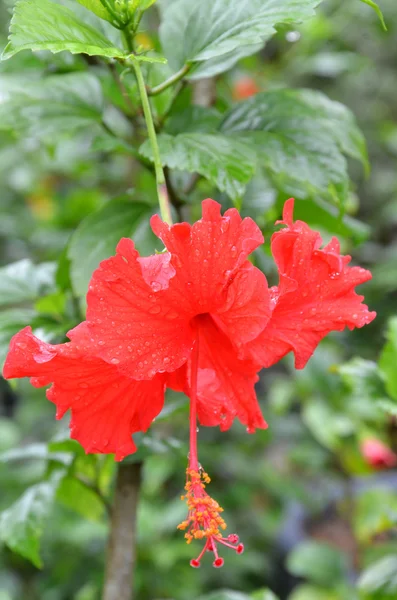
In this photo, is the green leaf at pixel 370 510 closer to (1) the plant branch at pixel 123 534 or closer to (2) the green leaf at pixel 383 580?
(2) the green leaf at pixel 383 580

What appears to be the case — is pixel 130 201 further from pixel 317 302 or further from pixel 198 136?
pixel 317 302

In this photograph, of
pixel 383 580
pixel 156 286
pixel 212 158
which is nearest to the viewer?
pixel 156 286

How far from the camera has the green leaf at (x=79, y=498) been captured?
3.69 feet

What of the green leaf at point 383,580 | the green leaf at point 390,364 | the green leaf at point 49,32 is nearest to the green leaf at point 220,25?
the green leaf at point 49,32

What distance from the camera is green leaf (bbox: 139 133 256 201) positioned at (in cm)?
75

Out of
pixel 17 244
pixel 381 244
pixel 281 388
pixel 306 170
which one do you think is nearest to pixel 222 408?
pixel 306 170

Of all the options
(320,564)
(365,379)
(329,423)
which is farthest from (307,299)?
(320,564)

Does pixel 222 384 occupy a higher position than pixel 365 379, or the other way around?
pixel 222 384

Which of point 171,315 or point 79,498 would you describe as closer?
point 171,315

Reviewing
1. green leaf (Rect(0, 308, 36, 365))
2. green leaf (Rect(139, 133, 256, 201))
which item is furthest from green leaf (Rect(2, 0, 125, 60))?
green leaf (Rect(0, 308, 36, 365))

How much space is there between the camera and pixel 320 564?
1.83 m

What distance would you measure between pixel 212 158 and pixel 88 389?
30 centimetres

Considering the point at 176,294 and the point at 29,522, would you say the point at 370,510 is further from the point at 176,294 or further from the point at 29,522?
the point at 176,294

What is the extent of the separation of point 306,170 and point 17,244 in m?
1.78
